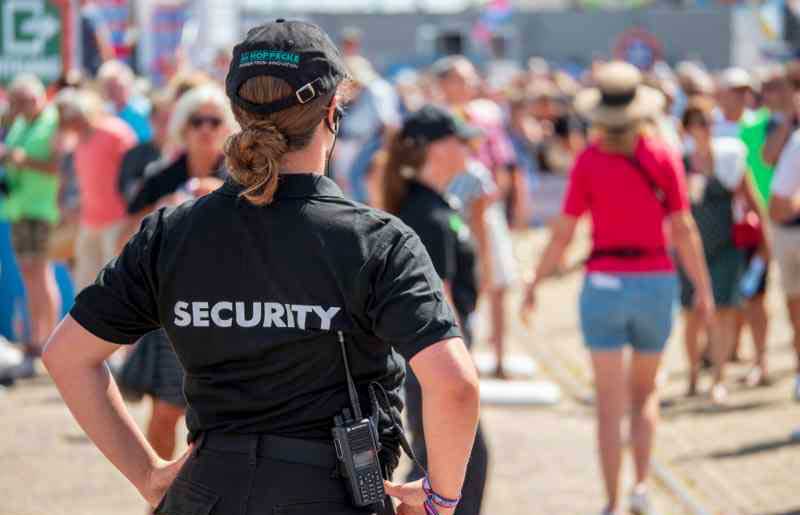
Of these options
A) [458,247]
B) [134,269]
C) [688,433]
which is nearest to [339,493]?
[134,269]

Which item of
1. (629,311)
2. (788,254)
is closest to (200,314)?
(629,311)

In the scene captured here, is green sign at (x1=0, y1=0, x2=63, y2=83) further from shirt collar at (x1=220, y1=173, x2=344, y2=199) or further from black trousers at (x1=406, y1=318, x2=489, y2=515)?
shirt collar at (x1=220, y1=173, x2=344, y2=199)

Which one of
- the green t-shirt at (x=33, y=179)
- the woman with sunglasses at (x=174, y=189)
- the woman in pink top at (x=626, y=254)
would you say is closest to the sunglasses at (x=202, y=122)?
the woman with sunglasses at (x=174, y=189)

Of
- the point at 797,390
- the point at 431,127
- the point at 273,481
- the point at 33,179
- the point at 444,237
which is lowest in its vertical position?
the point at 797,390

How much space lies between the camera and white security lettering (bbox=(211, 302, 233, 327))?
106 inches

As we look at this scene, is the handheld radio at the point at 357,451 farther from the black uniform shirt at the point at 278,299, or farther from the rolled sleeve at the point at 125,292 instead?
the rolled sleeve at the point at 125,292

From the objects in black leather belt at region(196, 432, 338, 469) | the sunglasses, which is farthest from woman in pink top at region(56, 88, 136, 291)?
black leather belt at region(196, 432, 338, 469)

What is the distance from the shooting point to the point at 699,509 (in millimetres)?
6207

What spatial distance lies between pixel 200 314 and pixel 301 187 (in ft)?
1.06

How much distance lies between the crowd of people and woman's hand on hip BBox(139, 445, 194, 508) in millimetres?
672

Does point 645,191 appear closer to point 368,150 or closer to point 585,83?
point 368,150

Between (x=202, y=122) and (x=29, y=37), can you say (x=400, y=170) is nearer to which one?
(x=202, y=122)

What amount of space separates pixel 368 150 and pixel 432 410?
9647mm

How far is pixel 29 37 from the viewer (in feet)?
37.5
